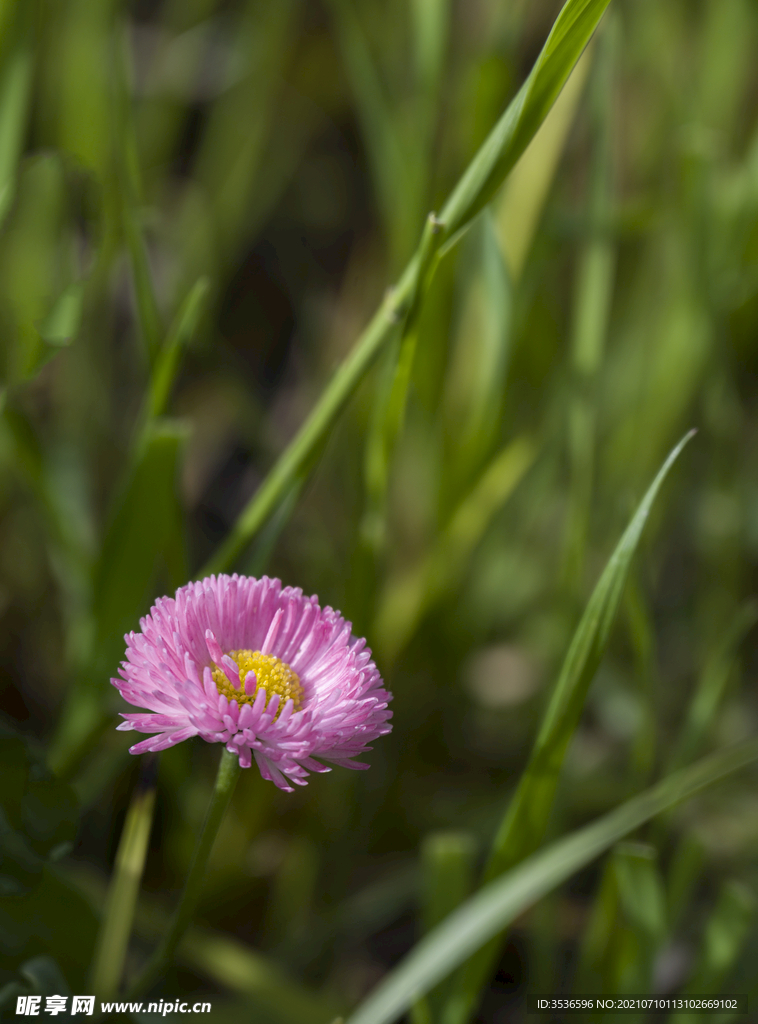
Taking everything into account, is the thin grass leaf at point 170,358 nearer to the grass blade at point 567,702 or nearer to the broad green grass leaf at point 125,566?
Answer: the broad green grass leaf at point 125,566

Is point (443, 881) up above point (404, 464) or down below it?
below

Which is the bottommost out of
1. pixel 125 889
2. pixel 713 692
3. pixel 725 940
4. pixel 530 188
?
pixel 125 889

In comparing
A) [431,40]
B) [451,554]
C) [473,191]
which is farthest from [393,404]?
[431,40]

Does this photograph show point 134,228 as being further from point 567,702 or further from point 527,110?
point 567,702

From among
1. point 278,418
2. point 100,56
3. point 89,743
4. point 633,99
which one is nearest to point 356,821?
point 89,743

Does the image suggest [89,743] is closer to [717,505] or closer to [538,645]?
[538,645]

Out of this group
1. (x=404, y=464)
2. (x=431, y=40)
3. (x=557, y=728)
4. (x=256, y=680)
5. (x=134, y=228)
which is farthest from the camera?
(x=404, y=464)
